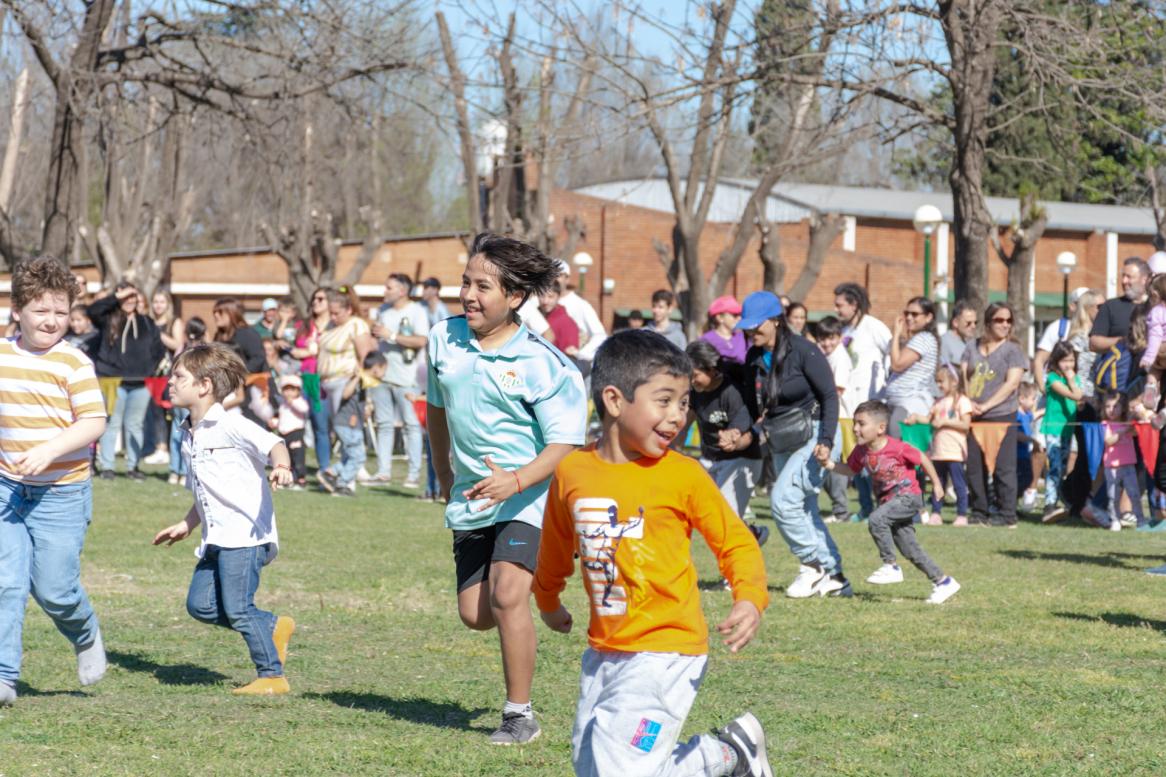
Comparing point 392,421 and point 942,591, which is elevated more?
point 392,421

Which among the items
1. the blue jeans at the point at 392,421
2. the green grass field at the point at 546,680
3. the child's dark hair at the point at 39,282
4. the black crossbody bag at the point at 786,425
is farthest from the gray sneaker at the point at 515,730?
the blue jeans at the point at 392,421

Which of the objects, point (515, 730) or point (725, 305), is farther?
point (725, 305)

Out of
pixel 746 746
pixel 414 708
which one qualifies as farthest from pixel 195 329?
pixel 746 746

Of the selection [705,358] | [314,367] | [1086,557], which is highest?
[705,358]

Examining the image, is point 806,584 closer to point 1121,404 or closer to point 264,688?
point 264,688

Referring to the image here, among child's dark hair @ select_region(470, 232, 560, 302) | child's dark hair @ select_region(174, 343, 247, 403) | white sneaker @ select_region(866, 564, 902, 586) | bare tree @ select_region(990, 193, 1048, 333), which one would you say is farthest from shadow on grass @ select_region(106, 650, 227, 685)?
bare tree @ select_region(990, 193, 1048, 333)

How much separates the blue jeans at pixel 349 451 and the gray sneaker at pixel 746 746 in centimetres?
1174

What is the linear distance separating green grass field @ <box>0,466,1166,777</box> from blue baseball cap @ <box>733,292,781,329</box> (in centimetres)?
172

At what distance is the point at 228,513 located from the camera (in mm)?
6625

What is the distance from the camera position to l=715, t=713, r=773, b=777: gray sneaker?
4660mm

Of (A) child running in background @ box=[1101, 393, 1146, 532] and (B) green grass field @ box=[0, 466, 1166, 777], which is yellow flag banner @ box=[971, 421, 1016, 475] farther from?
(B) green grass field @ box=[0, 466, 1166, 777]

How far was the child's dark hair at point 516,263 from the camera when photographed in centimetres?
571

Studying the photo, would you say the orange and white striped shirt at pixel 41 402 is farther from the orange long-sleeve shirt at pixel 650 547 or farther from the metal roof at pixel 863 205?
the metal roof at pixel 863 205

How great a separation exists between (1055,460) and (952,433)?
69.0 inches
